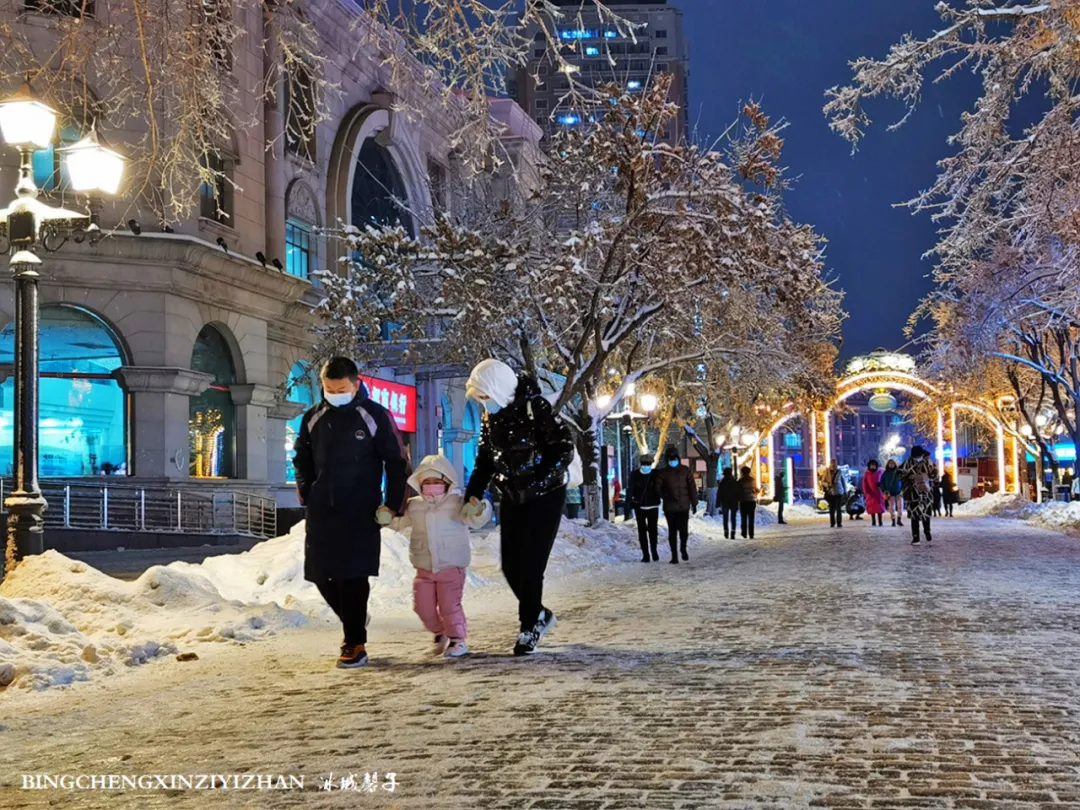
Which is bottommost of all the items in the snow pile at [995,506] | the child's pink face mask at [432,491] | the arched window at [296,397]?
the snow pile at [995,506]

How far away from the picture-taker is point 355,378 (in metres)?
7.41

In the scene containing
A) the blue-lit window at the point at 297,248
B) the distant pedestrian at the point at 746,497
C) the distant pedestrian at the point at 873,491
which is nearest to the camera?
the distant pedestrian at the point at 746,497

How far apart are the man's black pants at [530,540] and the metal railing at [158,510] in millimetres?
14614

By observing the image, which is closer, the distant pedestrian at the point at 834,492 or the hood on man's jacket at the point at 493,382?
the hood on man's jacket at the point at 493,382

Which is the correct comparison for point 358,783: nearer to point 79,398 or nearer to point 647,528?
point 647,528

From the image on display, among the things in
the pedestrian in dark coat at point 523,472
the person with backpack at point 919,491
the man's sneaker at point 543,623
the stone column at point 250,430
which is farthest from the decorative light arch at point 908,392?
the pedestrian in dark coat at point 523,472

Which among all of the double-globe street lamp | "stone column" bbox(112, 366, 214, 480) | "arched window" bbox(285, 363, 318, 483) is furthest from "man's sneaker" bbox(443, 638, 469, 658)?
"arched window" bbox(285, 363, 318, 483)

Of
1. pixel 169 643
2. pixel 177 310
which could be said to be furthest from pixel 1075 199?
pixel 177 310

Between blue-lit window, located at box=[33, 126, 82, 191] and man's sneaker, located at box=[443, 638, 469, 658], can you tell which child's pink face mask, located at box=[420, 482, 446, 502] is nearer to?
man's sneaker, located at box=[443, 638, 469, 658]

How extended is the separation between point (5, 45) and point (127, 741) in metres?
5.48

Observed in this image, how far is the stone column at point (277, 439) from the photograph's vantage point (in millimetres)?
28578

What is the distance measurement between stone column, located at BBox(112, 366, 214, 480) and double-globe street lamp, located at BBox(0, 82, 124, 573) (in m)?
14.1

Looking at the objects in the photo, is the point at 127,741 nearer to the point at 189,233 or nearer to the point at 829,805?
the point at 829,805

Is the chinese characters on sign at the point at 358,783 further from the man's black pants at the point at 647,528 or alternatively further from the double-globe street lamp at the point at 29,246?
the man's black pants at the point at 647,528
